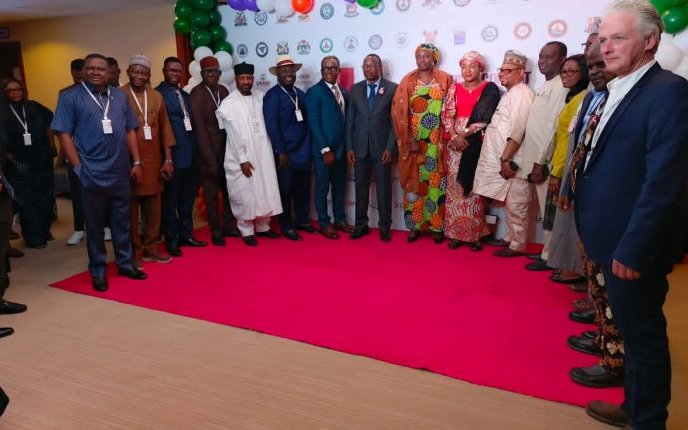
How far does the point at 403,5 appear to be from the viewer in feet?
16.6

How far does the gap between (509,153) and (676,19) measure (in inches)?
59.9

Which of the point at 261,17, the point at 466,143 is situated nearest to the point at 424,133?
the point at 466,143

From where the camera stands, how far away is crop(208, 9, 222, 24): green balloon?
5.87 m

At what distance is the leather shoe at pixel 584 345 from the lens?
2.86 m

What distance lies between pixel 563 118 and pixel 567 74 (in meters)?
0.32

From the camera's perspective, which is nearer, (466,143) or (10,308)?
(10,308)

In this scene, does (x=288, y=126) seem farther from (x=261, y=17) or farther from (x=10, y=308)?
(x=10, y=308)

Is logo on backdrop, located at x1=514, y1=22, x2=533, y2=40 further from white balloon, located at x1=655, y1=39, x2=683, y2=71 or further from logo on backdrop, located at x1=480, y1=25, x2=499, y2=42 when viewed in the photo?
white balloon, located at x1=655, y1=39, x2=683, y2=71

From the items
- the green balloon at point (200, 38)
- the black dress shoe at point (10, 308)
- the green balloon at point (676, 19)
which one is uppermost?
the green balloon at point (200, 38)

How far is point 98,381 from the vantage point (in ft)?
8.80

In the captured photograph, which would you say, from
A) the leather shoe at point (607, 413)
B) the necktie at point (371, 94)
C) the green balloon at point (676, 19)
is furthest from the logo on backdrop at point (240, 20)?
the leather shoe at point (607, 413)

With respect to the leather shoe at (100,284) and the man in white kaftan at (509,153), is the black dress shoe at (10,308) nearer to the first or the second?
the leather shoe at (100,284)

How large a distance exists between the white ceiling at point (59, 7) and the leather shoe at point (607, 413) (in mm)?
6779

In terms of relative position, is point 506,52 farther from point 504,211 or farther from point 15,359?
point 15,359
